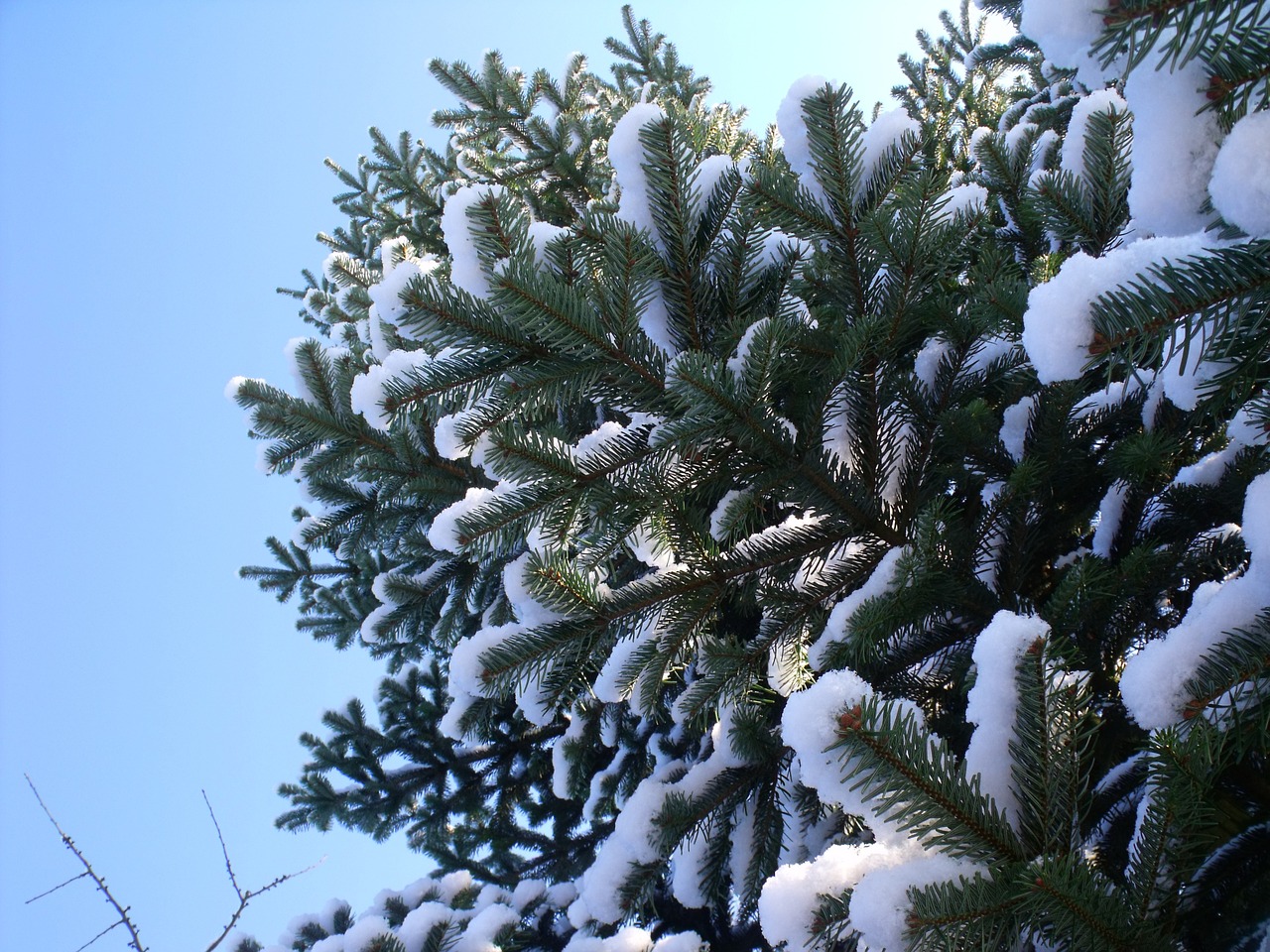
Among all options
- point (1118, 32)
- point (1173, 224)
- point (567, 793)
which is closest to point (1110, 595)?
point (1173, 224)

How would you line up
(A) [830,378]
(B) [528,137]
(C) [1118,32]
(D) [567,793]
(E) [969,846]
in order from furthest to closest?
(B) [528,137] → (D) [567,793] → (A) [830,378] → (E) [969,846] → (C) [1118,32]

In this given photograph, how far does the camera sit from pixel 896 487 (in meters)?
2.09

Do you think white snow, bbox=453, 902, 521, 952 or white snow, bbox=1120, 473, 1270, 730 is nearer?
white snow, bbox=1120, 473, 1270, 730

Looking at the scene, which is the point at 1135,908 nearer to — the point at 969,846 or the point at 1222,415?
the point at 969,846

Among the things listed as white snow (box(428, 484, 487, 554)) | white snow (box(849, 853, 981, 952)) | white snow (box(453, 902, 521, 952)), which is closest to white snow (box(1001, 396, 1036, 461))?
white snow (box(849, 853, 981, 952))

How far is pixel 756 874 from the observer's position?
7.51 ft

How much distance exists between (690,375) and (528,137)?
4.39 metres

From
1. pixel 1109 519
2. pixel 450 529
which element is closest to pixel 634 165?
pixel 450 529

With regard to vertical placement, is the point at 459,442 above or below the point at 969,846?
above

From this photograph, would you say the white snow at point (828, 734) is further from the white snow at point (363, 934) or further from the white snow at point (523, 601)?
the white snow at point (363, 934)

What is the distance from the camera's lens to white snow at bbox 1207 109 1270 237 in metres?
0.81

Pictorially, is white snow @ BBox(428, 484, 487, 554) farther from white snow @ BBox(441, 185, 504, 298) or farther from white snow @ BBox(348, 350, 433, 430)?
white snow @ BBox(441, 185, 504, 298)

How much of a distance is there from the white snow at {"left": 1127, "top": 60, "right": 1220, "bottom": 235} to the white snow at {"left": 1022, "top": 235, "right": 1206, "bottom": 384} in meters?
0.06

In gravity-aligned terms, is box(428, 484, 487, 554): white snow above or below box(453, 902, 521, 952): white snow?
above
